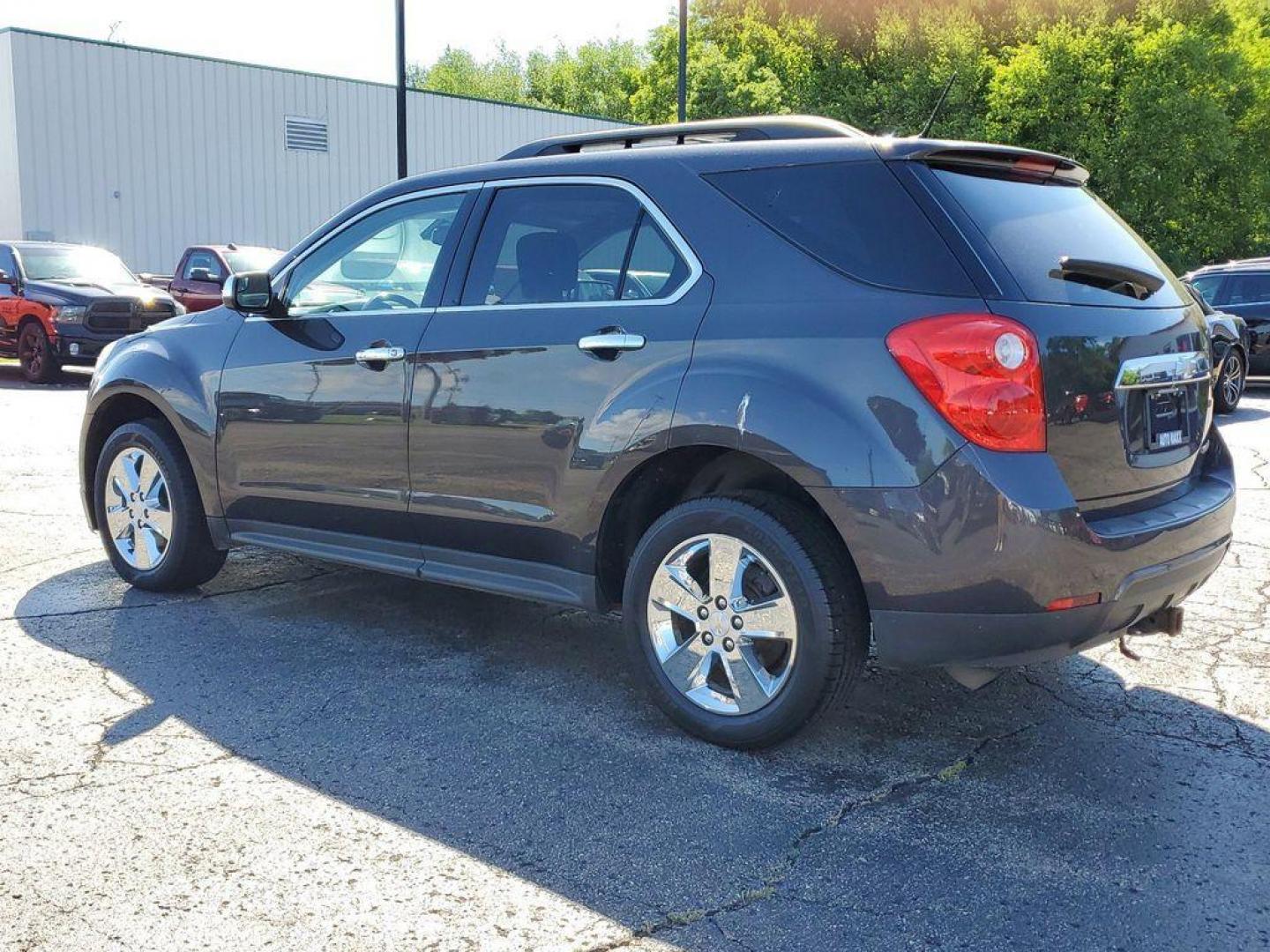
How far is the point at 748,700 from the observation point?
377 cm

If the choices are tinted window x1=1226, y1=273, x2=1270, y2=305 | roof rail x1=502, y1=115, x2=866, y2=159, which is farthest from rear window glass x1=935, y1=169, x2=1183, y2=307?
tinted window x1=1226, y1=273, x2=1270, y2=305

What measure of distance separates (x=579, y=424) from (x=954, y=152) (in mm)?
1405

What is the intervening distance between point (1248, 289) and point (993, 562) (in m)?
14.1

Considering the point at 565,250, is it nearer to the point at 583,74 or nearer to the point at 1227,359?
the point at 1227,359

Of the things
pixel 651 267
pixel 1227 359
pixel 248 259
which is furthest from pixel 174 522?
pixel 248 259

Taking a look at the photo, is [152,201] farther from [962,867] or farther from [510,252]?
[962,867]

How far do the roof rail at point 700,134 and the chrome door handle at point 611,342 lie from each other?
71 cm

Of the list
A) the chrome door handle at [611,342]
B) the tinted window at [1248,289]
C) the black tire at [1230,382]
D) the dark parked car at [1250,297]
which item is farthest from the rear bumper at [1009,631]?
the tinted window at [1248,289]

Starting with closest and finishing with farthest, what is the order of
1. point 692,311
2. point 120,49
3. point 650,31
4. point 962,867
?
point 962,867, point 692,311, point 120,49, point 650,31

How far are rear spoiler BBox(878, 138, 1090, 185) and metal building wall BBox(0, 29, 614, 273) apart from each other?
24963mm

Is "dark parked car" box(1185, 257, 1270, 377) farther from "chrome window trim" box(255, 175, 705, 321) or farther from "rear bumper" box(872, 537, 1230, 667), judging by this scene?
"rear bumper" box(872, 537, 1230, 667)

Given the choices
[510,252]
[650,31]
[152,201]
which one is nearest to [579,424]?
[510,252]

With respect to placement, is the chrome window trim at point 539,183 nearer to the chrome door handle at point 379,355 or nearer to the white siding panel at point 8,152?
the chrome door handle at point 379,355

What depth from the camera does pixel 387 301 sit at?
478 cm
